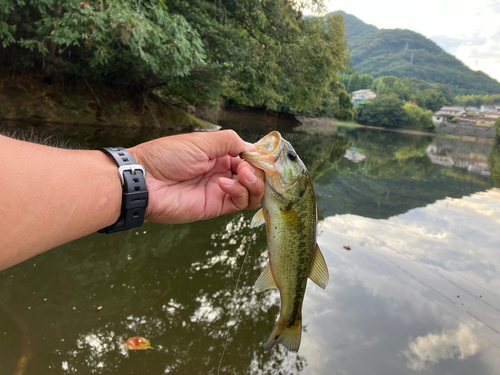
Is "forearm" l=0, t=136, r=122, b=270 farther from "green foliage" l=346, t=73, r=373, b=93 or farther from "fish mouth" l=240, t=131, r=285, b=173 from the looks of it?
"green foliage" l=346, t=73, r=373, b=93

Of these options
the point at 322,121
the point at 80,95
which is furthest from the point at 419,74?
the point at 80,95

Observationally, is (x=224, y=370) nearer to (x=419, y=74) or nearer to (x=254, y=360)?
(x=254, y=360)

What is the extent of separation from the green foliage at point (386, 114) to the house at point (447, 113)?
30.9 m

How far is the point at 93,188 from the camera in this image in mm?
1728

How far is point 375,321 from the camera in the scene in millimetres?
3932

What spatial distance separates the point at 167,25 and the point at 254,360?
31.7 feet

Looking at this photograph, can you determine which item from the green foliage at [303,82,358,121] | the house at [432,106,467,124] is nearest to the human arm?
the green foliage at [303,82,358,121]

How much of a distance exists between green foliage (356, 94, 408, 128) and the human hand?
88259 millimetres

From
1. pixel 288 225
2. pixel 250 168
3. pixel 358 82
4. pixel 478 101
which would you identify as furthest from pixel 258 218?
pixel 478 101

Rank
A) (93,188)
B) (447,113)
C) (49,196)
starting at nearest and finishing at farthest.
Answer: (49,196) → (93,188) → (447,113)

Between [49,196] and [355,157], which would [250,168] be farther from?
[355,157]

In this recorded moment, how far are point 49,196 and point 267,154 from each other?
125cm

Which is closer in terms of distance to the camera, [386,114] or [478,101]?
[386,114]

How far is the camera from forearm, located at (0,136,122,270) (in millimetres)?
1338
